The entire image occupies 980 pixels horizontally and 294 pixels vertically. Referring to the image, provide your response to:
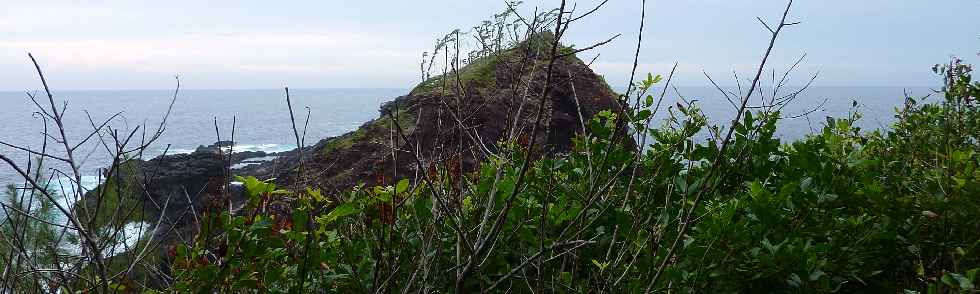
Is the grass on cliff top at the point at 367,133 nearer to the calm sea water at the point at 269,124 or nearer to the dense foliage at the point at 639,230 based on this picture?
the calm sea water at the point at 269,124

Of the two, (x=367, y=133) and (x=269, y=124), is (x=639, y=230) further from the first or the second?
(x=269, y=124)

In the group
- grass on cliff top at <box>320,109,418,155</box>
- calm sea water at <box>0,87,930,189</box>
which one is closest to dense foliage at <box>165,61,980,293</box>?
calm sea water at <box>0,87,930,189</box>

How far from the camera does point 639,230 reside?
249cm

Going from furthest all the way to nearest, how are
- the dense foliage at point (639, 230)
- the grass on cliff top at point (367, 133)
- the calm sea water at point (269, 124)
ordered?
the grass on cliff top at point (367, 133)
the calm sea water at point (269, 124)
the dense foliage at point (639, 230)

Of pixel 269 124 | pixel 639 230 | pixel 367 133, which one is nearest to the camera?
pixel 639 230

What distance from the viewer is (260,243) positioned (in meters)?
2.04

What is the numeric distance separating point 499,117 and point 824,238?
11.7m

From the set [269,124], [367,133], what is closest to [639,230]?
[367,133]

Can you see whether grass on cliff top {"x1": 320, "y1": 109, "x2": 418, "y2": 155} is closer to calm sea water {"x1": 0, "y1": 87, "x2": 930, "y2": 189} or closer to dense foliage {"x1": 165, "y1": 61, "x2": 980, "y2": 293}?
calm sea water {"x1": 0, "y1": 87, "x2": 930, "y2": 189}

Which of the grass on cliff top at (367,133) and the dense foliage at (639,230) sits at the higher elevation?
the dense foliage at (639,230)

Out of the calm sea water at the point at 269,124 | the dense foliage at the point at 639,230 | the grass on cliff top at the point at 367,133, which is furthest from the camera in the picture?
the grass on cliff top at the point at 367,133

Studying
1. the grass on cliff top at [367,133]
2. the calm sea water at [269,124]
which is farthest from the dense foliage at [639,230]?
the grass on cliff top at [367,133]

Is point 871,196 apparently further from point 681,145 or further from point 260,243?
point 260,243

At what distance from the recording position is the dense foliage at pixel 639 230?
2.03m
